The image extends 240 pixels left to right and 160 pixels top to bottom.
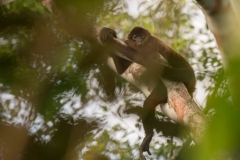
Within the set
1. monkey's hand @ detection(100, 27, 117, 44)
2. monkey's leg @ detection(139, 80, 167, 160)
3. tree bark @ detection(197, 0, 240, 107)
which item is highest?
tree bark @ detection(197, 0, 240, 107)

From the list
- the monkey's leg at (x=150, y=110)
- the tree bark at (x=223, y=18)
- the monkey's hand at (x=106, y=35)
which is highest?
the tree bark at (x=223, y=18)

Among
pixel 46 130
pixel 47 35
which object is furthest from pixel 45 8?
pixel 46 130

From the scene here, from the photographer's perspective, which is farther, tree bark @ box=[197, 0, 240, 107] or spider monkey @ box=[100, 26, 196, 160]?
spider monkey @ box=[100, 26, 196, 160]

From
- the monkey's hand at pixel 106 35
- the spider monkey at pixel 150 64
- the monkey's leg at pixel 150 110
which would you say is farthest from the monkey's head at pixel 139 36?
the monkey's leg at pixel 150 110

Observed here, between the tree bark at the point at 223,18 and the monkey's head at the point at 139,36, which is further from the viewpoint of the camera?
the monkey's head at the point at 139,36

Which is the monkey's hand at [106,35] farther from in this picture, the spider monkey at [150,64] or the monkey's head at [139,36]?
the monkey's head at [139,36]

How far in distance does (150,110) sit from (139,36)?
126 cm

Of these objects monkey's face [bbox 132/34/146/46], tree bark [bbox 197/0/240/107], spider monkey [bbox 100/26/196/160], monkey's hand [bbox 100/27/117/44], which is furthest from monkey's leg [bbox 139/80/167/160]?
tree bark [bbox 197/0/240/107]

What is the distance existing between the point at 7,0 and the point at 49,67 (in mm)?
1426

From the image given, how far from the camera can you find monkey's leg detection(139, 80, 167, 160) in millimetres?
3500

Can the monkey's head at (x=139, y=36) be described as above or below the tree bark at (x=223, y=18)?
below

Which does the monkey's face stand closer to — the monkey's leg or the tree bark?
the monkey's leg

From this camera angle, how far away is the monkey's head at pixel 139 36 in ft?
14.5

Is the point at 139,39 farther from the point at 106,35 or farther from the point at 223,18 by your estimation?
the point at 223,18
